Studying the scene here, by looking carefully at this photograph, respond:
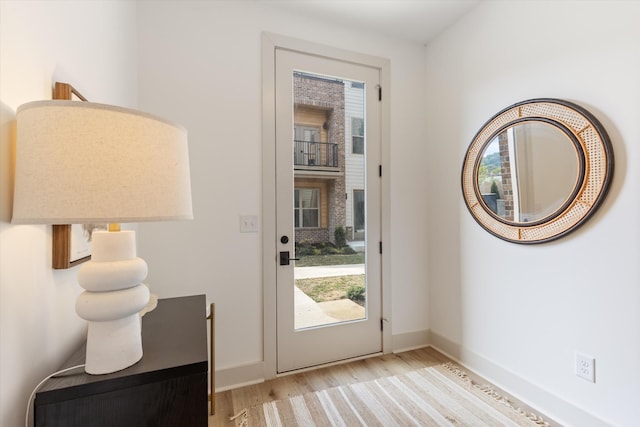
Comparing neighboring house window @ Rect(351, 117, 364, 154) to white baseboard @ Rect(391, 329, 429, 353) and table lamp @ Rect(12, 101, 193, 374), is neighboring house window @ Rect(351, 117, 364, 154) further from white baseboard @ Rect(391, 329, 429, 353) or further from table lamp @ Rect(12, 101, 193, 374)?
table lamp @ Rect(12, 101, 193, 374)

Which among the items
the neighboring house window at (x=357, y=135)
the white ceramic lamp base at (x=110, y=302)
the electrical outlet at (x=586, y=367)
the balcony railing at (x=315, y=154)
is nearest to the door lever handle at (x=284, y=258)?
the balcony railing at (x=315, y=154)

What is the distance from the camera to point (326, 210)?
2.38m

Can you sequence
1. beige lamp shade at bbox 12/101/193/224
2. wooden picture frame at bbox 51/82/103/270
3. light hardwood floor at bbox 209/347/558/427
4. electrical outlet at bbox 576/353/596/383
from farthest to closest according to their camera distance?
light hardwood floor at bbox 209/347/558/427 < electrical outlet at bbox 576/353/596/383 < wooden picture frame at bbox 51/82/103/270 < beige lamp shade at bbox 12/101/193/224

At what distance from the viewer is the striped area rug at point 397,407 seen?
1715 millimetres

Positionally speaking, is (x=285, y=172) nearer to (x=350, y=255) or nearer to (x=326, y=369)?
(x=350, y=255)

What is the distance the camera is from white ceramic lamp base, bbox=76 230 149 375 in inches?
31.1

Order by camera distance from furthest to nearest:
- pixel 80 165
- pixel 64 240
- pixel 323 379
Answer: pixel 323 379
pixel 64 240
pixel 80 165

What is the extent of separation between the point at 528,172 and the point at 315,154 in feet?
4.65

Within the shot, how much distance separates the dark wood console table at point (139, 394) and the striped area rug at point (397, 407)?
1080 millimetres

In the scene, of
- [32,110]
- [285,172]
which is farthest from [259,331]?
[32,110]

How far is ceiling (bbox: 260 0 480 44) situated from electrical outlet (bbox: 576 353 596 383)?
240cm

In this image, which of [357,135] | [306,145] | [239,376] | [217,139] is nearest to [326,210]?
[306,145]

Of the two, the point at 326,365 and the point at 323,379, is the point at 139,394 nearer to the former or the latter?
the point at 323,379

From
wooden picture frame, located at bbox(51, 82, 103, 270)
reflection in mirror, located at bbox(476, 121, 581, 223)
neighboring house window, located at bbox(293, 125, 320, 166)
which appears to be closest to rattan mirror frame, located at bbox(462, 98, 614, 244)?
reflection in mirror, located at bbox(476, 121, 581, 223)
